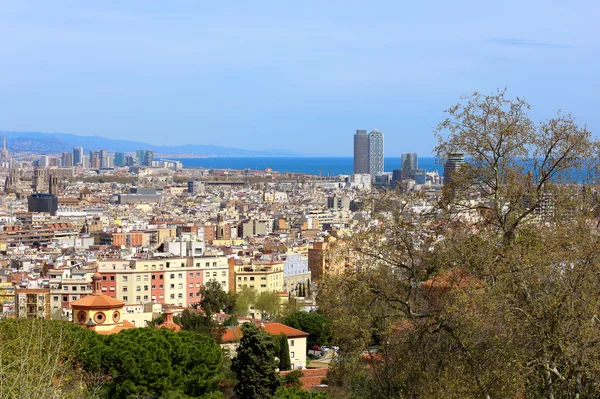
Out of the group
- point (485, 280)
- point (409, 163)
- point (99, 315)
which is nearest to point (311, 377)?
point (99, 315)

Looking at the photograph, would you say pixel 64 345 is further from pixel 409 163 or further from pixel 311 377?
pixel 409 163

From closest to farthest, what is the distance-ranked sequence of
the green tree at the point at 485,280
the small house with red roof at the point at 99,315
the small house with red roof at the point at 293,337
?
the green tree at the point at 485,280 → the small house with red roof at the point at 99,315 → the small house with red roof at the point at 293,337

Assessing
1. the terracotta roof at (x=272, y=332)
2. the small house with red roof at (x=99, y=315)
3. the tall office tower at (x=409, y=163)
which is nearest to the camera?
the small house with red roof at (x=99, y=315)

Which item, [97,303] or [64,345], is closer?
[64,345]

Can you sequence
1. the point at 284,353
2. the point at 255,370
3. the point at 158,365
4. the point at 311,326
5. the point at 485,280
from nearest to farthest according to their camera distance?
the point at 485,280 → the point at 158,365 → the point at 255,370 → the point at 284,353 → the point at 311,326

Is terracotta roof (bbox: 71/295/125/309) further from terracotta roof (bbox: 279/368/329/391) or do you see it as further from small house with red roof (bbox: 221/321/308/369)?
terracotta roof (bbox: 279/368/329/391)

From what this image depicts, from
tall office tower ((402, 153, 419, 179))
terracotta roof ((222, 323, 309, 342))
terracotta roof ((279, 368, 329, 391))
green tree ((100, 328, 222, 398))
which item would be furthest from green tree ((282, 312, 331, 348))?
tall office tower ((402, 153, 419, 179))

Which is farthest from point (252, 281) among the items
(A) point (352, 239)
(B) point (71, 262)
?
(A) point (352, 239)

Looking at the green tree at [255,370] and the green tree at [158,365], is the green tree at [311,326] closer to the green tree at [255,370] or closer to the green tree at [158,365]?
the green tree at [255,370]

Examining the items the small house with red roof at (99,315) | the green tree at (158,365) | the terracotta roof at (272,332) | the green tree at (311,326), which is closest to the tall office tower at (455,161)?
the green tree at (158,365)

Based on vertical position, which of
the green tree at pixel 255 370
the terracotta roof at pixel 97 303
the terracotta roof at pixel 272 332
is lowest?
the terracotta roof at pixel 272 332
